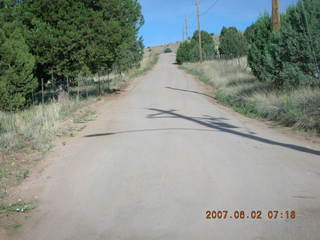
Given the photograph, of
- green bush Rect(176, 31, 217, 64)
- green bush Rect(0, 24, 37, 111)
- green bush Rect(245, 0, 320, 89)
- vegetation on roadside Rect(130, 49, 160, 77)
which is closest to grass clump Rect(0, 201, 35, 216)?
green bush Rect(0, 24, 37, 111)

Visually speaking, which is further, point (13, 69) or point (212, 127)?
point (13, 69)

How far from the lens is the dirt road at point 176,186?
12.5ft

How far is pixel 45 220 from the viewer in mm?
4270

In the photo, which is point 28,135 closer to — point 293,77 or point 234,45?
point 293,77

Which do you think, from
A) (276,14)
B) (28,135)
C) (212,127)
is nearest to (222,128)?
(212,127)

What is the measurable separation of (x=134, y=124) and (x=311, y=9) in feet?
26.2

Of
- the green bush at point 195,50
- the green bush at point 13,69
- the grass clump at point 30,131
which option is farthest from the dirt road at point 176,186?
the green bush at point 195,50

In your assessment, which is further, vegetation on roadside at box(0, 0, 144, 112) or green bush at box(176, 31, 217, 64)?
green bush at box(176, 31, 217, 64)

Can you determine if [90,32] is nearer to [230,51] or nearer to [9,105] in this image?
[9,105]

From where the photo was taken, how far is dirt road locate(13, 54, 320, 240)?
3799mm

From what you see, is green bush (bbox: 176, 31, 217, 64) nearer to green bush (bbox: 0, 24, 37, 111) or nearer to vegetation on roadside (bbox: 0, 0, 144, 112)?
vegetation on roadside (bbox: 0, 0, 144, 112)

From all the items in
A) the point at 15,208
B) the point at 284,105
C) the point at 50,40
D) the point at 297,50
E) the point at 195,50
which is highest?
the point at 195,50

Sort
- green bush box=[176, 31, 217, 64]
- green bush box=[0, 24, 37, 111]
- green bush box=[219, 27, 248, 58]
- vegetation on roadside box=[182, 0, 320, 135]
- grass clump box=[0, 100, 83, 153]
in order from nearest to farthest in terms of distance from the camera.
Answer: grass clump box=[0, 100, 83, 153], vegetation on roadside box=[182, 0, 320, 135], green bush box=[0, 24, 37, 111], green bush box=[219, 27, 248, 58], green bush box=[176, 31, 217, 64]

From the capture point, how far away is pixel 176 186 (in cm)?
504
